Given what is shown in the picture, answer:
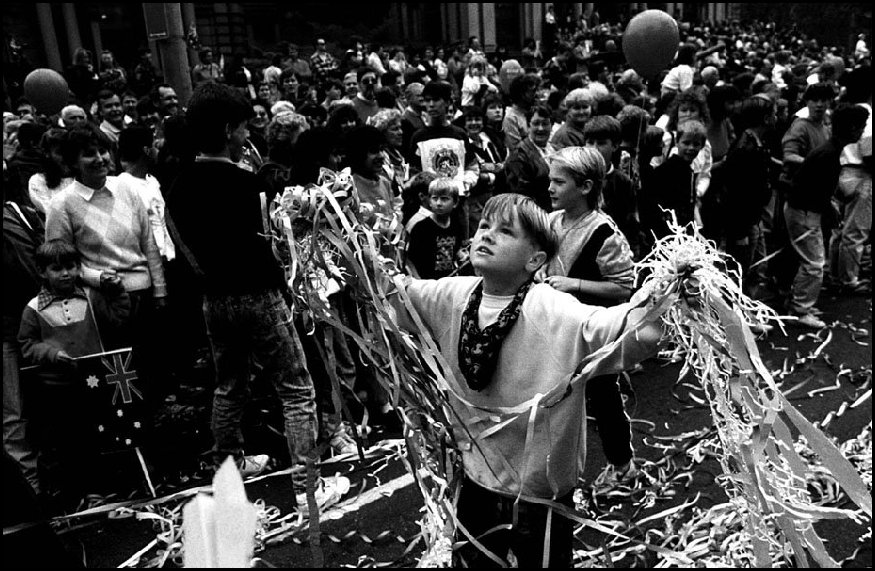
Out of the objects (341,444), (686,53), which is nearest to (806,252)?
(341,444)

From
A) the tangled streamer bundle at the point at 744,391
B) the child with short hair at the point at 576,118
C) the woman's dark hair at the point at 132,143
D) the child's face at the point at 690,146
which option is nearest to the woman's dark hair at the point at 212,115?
the woman's dark hair at the point at 132,143

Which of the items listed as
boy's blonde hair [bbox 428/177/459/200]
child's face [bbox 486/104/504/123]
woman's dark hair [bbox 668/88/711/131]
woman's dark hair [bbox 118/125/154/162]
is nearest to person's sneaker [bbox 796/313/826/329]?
woman's dark hair [bbox 668/88/711/131]

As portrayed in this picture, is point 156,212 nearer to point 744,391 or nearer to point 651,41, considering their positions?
point 744,391

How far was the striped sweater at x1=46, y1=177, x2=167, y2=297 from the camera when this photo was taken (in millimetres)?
4266

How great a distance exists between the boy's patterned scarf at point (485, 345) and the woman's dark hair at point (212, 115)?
5.74 ft

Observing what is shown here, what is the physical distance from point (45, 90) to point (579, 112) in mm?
5446

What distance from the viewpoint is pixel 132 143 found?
16.8 feet

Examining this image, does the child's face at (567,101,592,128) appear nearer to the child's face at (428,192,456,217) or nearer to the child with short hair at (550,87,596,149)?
the child with short hair at (550,87,596,149)

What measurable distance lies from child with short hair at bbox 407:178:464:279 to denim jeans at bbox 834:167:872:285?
479cm

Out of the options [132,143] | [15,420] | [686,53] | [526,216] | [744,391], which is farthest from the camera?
[686,53]

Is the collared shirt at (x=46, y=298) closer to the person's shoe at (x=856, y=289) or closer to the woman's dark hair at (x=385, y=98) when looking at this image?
the woman's dark hair at (x=385, y=98)

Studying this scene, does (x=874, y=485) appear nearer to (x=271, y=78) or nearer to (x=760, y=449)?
(x=760, y=449)

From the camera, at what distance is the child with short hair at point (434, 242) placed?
15.6ft

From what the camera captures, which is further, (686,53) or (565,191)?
(686,53)
